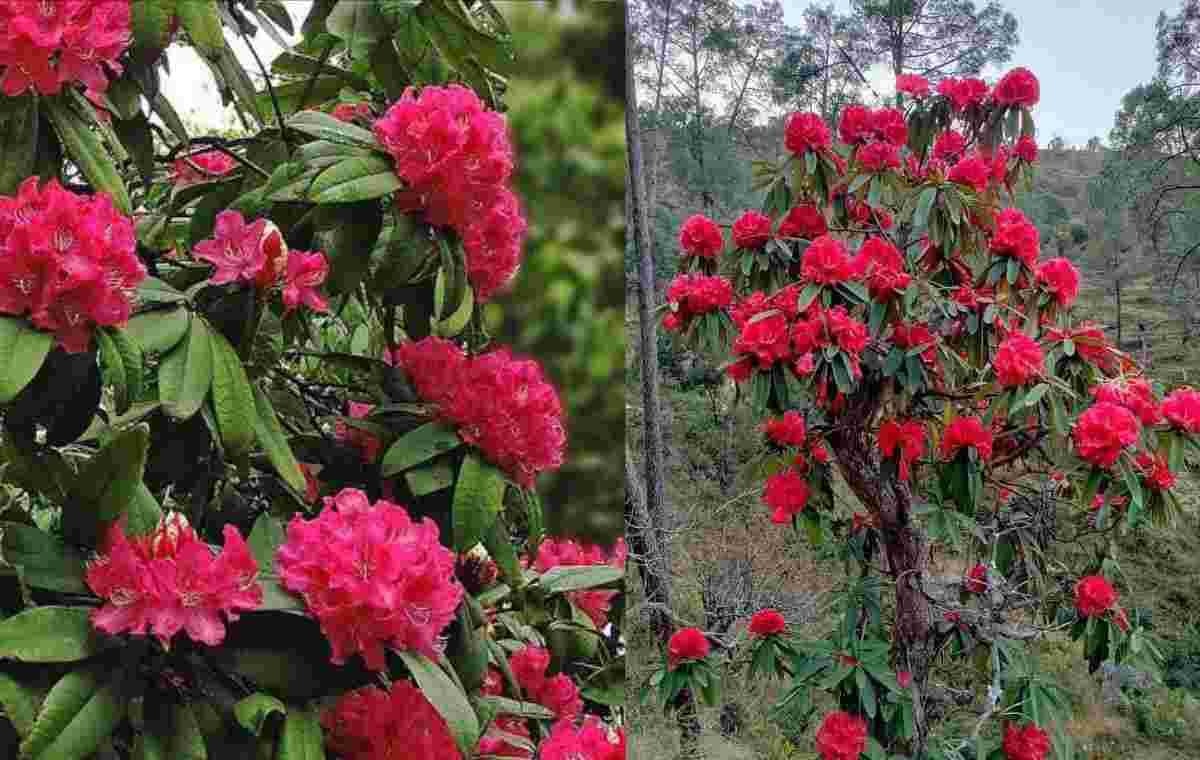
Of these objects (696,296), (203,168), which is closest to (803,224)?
(696,296)

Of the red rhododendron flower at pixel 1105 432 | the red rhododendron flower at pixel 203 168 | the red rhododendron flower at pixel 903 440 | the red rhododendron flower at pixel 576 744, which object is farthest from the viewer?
the red rhododendron flower at pixel 903 440

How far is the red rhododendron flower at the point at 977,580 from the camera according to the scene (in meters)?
1.80

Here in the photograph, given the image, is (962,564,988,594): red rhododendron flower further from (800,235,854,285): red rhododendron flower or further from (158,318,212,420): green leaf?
(158,318,212,420): green leaf

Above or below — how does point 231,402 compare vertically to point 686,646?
above

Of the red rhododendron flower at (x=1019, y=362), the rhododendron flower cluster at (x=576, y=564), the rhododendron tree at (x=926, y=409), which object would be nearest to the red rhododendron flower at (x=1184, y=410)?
the rhododendron tree at (x=926, y=409)

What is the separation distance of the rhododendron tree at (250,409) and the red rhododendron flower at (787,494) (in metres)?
0.81

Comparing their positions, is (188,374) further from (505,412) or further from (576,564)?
(576,564)

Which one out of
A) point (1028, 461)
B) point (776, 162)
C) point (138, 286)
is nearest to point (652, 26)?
point (776, 162)

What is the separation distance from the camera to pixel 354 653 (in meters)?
0.76

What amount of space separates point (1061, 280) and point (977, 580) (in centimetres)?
52

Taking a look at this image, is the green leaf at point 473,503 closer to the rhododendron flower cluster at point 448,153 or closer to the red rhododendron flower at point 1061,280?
the rhododendron flower cluster at point 448,153

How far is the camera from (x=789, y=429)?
1.79m

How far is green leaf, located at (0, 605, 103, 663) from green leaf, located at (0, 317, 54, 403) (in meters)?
0.15

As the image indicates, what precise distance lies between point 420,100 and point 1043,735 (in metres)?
1.44
